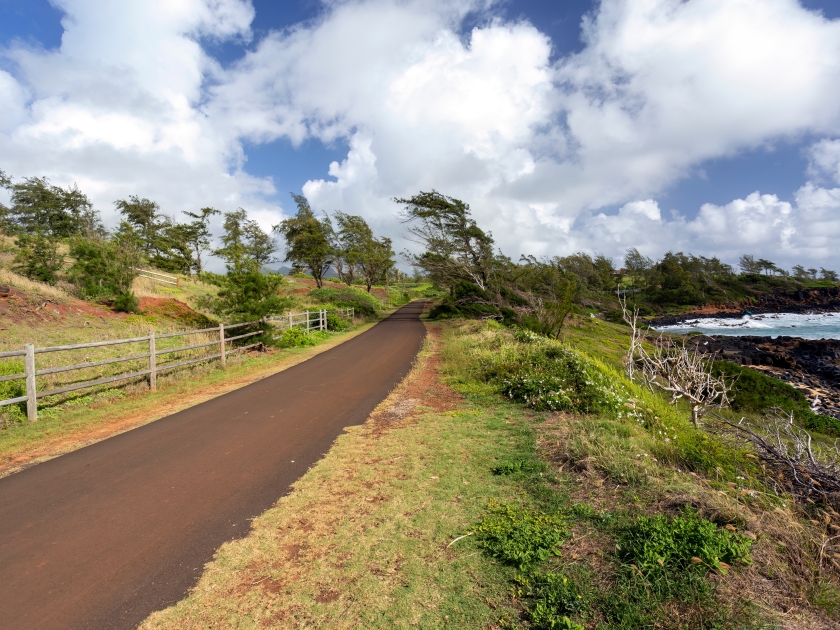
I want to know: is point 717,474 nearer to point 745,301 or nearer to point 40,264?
point 40,264

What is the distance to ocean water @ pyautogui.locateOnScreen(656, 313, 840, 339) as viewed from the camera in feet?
131

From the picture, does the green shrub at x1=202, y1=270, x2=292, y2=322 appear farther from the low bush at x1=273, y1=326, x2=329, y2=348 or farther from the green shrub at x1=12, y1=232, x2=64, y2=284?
the green shrub at x1=12, y1=232, x2=64, y2=284

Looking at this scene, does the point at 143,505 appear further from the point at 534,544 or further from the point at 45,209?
the point at 45,209

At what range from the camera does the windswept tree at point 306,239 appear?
40856 millimetres

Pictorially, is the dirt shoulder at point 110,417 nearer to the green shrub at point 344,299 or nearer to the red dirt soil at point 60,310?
the red dirt soil at point 60,310

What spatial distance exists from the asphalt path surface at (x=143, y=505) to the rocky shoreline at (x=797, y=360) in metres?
16.1

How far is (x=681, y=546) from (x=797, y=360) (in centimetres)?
2803

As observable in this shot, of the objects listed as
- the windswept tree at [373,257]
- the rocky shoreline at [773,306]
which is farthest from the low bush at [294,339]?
the rocky shoreline at [773,306]

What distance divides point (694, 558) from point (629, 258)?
89.9 m

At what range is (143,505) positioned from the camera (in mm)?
4445

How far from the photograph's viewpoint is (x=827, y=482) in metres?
3.96

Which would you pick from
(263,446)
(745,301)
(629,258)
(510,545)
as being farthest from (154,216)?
(745,301)

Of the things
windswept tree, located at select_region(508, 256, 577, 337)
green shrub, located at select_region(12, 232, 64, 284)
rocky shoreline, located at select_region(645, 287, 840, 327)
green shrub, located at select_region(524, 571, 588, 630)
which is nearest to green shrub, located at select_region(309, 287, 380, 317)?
windswept tree, located at select_region(508, 256, 577, 337)

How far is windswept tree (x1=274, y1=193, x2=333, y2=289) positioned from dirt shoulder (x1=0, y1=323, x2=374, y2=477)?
97.9 ft
